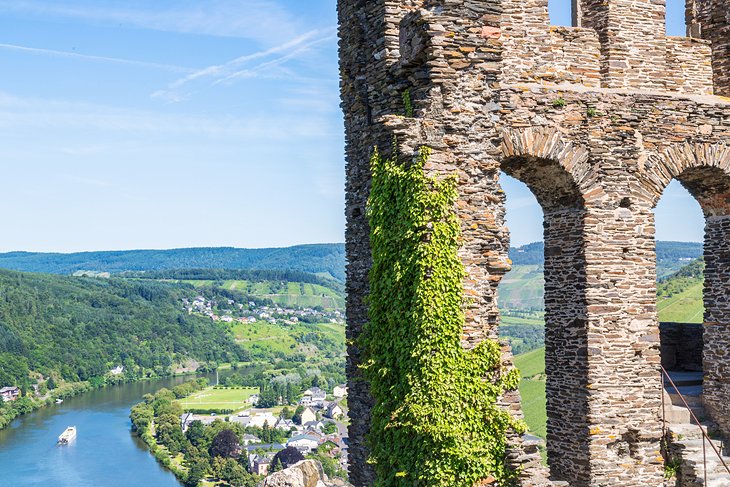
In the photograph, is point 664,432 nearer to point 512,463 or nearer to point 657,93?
point 512,463

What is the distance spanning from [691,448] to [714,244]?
127 inches

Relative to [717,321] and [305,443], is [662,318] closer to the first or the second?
[717,321]

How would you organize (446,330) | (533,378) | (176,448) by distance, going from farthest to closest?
(176,448) < (533,378) < (446,330)

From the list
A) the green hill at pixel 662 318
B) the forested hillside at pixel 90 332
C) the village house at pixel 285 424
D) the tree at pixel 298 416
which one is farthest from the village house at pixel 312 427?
the green hill at pixel 662 318

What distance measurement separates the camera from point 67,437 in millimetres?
80562

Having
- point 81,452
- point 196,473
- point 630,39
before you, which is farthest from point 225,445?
point 630,39

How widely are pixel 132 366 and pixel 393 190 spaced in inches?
4816

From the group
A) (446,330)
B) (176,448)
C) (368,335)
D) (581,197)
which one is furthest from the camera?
(176,448)

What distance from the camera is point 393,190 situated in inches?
396

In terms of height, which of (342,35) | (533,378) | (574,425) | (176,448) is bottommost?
(176,448)

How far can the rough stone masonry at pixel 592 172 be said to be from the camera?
1180 centimetres

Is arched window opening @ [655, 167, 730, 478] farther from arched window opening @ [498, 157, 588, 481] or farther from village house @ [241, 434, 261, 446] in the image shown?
village house @ [241, 434, 261, 446]

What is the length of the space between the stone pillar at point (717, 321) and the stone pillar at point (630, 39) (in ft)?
8.24

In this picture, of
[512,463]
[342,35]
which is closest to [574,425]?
[512,463]
